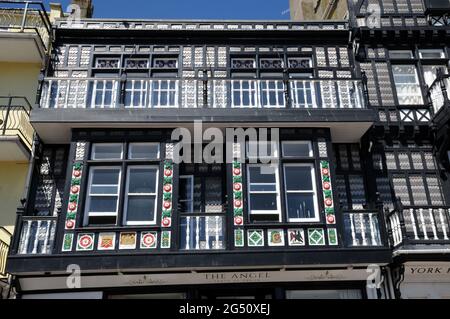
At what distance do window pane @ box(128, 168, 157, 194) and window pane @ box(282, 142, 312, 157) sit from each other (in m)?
3.54

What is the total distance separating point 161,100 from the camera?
44.6ft

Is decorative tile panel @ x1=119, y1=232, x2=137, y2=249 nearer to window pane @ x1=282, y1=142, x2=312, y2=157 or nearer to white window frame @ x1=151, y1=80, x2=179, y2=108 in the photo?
white window frame @ x1=151, y1=80, x2=179, y2=108

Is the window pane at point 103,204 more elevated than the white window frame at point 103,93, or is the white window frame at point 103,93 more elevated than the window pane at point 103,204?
the white window frame at point 103,93

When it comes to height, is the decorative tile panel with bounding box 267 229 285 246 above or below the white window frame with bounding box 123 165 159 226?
below

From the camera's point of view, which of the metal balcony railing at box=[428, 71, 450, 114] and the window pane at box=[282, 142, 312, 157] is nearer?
the window pane at box=[282, 142, 312, 157]

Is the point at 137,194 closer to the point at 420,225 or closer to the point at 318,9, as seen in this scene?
the point at 420,225

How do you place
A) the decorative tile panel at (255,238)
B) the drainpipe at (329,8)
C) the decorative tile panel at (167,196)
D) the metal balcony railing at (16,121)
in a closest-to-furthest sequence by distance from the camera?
the decorative tile panel at (255,238) → the decorative tile panel at (167,196) → the metal balcony railing at (16,121) → the drainpipe at (329,8)

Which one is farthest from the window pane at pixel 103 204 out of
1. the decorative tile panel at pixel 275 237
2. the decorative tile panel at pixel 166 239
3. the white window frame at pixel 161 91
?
the decorative tile panel at pixel 275 237

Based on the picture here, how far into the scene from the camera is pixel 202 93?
1371cm

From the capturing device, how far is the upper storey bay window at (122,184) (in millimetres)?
12367

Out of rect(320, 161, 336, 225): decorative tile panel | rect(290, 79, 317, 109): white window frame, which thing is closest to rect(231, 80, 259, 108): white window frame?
rect(290, 79, 317, 109): white window frame

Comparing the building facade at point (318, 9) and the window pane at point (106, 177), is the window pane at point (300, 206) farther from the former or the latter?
the building facade at point (318, 9)

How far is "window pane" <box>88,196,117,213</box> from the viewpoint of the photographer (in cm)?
1241
